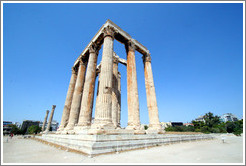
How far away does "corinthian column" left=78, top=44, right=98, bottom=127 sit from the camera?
40.7ft

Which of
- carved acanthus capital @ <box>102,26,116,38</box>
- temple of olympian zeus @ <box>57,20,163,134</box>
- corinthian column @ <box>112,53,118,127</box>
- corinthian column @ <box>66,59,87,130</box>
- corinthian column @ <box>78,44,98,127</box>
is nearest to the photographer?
temple of olympian zeus @ <box>57,20,163,134</box>

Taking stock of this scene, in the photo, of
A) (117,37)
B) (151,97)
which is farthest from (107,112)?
(117,37)

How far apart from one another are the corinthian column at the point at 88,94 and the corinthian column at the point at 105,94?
3.23 meters

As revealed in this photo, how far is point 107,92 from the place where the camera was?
10102 mm

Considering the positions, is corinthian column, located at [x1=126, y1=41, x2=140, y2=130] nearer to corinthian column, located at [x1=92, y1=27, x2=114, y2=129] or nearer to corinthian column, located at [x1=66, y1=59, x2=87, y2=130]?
corinthian column, located at [x1=92, y1=27, x2=114, y2=129]

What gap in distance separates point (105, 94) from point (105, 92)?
183 mm

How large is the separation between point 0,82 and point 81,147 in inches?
210

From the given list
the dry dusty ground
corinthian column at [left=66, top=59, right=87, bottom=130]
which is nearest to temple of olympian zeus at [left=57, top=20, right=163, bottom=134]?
corinthian column at [left=66, top=59, right=87, bottom=130]

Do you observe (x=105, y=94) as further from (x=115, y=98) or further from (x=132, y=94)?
(x=115, y=98)

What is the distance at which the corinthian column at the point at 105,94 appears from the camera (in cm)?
892

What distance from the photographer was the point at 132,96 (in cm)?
1291

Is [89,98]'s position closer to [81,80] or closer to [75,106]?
[75,106]

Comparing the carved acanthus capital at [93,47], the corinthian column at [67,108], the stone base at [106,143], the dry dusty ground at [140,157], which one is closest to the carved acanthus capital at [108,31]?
the carved acanthus capital at [93,47]

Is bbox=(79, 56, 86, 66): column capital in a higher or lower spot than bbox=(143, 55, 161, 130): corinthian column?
higher
